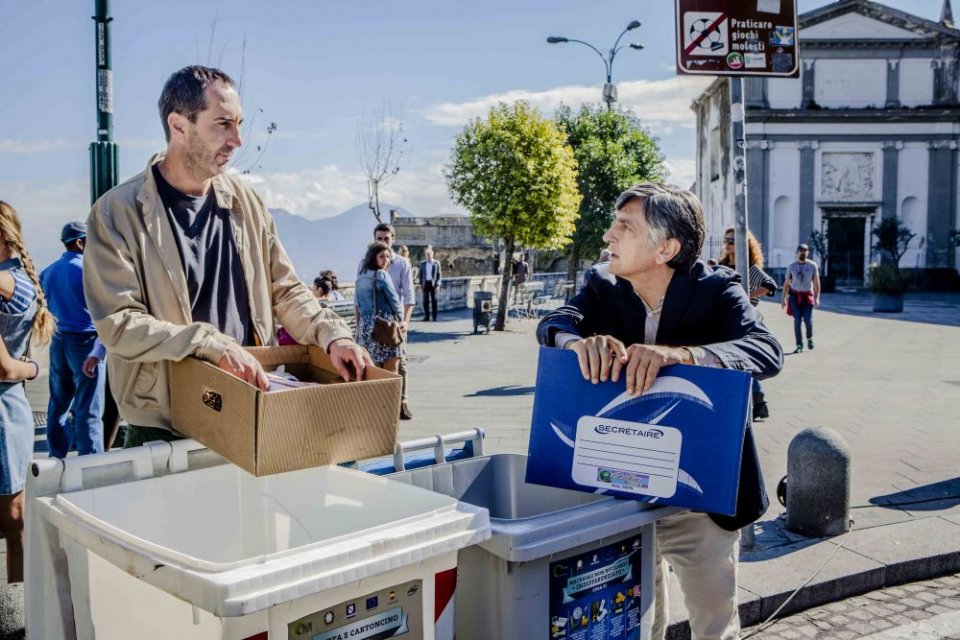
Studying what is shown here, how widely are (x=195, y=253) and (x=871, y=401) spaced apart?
921 cm

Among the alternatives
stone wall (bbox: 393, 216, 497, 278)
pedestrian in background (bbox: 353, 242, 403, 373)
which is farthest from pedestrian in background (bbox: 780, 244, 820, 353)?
stone wall (bbox: 393, 216, 497, 278)

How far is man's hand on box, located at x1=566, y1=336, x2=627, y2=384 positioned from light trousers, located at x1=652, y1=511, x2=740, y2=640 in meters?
0.61

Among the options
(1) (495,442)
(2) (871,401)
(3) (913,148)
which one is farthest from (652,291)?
(3) (913,148)

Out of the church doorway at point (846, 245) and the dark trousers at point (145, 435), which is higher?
the church doorway at point (846, 245)

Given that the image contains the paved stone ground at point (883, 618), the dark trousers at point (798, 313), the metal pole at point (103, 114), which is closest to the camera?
the paved stone ground at point (883, 618)

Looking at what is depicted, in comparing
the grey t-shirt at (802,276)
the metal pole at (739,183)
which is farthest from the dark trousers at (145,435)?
the grey t-shirt at (802,276)

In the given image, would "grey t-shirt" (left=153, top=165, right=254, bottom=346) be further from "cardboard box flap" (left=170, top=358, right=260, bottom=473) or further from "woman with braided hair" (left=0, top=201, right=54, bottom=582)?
"woman with braided hair" (left=0, top=201, right=54, bottom=582)

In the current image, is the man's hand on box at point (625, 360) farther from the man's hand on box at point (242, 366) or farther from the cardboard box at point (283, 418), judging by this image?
the man's hand on box at point (242, 366)

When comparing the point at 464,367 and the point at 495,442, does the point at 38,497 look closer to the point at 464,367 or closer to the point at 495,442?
the point at 495,442

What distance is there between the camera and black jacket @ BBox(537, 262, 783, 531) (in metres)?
2.61

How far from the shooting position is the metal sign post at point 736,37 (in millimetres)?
4555

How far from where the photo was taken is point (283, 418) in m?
2.02

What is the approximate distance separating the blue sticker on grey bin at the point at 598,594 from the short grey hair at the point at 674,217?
33.8 inches

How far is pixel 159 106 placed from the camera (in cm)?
254
